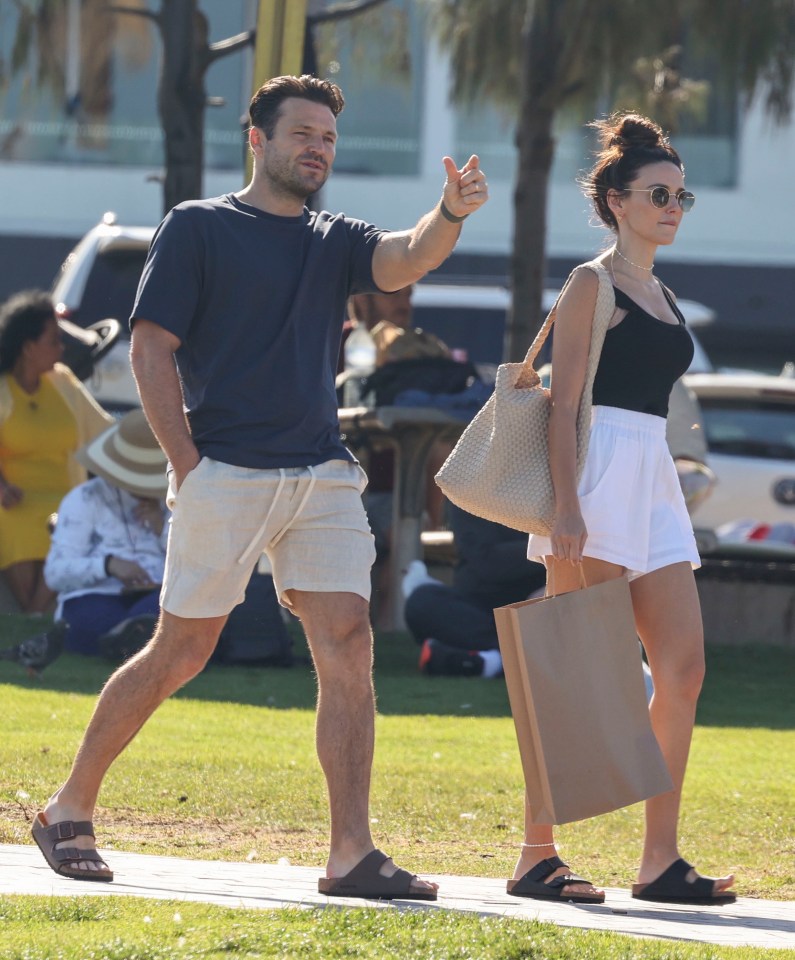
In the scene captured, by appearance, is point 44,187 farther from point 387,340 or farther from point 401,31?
point 387,340

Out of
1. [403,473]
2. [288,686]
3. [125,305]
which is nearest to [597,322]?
[288,686]

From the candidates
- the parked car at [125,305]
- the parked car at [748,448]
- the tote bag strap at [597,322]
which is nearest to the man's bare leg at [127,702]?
the tote bag strap at [597,322]

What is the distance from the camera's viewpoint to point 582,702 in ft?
15.4

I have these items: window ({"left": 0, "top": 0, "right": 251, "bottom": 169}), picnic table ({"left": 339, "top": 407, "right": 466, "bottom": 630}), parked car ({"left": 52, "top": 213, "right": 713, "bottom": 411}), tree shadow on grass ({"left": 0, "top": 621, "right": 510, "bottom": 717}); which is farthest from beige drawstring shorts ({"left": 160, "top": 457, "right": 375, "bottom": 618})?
window ({"left": 0, "top": 0, "right": 251, "bottom": 169})

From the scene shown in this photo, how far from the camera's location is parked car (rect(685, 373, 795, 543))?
1467cm

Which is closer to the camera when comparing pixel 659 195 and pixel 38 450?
pixel 659 195

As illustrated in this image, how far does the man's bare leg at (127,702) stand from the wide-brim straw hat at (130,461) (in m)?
4.07

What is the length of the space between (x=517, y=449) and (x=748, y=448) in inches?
404

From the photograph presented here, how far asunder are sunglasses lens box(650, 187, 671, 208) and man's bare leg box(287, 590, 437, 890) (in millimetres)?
1255

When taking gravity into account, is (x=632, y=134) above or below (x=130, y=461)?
above

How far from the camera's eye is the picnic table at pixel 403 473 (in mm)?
10258

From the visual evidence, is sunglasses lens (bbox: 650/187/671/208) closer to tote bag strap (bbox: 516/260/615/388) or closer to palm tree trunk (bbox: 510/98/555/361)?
tote bag strap (bbox: 516/260/615/388)

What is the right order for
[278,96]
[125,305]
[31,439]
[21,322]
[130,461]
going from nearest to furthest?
[278,96] → [130,461] → [21,322] → [31,439] → [125,305]

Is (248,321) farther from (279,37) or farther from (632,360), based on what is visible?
(279,37)
